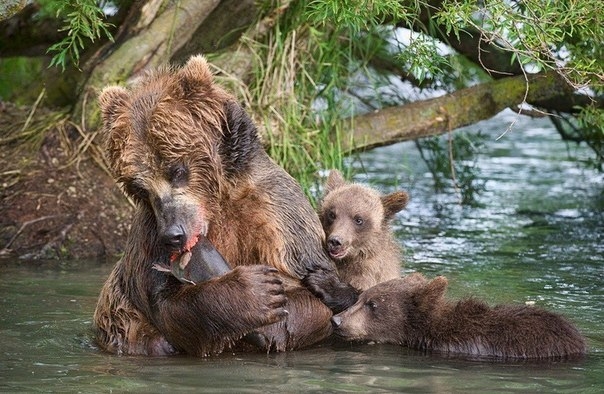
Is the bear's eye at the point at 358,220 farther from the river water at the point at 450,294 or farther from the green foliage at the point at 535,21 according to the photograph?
the green foliage at the point at 535,21

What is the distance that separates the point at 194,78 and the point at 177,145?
0.58m

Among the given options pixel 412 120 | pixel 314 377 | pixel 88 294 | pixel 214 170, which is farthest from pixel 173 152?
pixel 412 120

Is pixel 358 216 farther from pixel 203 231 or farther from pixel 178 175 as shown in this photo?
pixel 178 175

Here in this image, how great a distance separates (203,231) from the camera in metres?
7.86

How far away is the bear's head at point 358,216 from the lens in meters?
9.43

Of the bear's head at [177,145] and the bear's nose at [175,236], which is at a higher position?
the bear's head at [177,145]

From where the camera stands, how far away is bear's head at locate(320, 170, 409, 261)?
9.43 meters

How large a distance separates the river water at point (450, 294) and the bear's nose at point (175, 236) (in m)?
0.76

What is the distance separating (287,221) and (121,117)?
1337mm

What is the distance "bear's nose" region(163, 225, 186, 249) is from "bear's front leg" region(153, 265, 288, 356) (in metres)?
0.36

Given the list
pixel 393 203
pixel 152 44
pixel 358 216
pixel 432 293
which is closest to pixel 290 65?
pixel 152 44

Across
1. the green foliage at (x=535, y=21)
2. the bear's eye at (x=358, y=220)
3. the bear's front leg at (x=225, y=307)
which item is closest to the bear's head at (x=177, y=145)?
the bear's front leg at (x=225, y=307)

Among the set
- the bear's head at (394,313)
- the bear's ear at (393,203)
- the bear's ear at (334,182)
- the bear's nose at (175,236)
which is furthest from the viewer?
the bear's ear at (334,182)

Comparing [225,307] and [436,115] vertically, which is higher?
[436,115]
